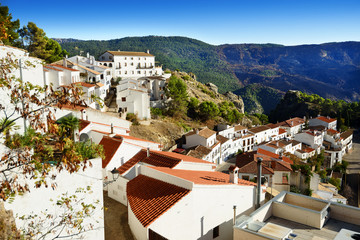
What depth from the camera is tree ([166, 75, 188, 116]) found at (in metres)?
51.4

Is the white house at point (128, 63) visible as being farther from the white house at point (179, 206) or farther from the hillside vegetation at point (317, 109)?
the hillside vegetation at point (317, 109)

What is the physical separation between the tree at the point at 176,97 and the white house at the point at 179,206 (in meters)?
36.5

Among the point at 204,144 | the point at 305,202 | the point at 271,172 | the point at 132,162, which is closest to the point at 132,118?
the point at 204,144

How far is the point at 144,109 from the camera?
40.9 m

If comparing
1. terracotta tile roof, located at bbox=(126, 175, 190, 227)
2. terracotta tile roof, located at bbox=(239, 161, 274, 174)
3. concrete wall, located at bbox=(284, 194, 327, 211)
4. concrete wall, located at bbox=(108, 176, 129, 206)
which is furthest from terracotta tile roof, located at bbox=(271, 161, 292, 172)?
terracotta tile roof, located at bbox=(126, 175, 190, 227)

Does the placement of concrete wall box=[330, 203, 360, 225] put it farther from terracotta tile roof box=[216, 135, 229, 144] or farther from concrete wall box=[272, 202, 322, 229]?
terracotta tile roof box=[216, 135, 229, 144]

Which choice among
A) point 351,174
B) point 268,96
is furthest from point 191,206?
point 268,96

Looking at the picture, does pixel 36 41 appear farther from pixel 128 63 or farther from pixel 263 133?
pixel 263 133

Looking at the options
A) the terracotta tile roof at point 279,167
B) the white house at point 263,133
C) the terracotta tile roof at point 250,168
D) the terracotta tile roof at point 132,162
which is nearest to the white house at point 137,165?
the terracotta tile roof at point 132,162

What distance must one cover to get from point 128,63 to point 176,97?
15408mm

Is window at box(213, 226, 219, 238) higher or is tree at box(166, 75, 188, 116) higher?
tree at box(166, 75, 188, 116)

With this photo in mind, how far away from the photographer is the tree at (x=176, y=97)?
51.4m

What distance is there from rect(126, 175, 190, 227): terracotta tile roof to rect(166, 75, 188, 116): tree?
3702cm

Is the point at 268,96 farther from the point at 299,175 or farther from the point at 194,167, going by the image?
the point at 194,167
